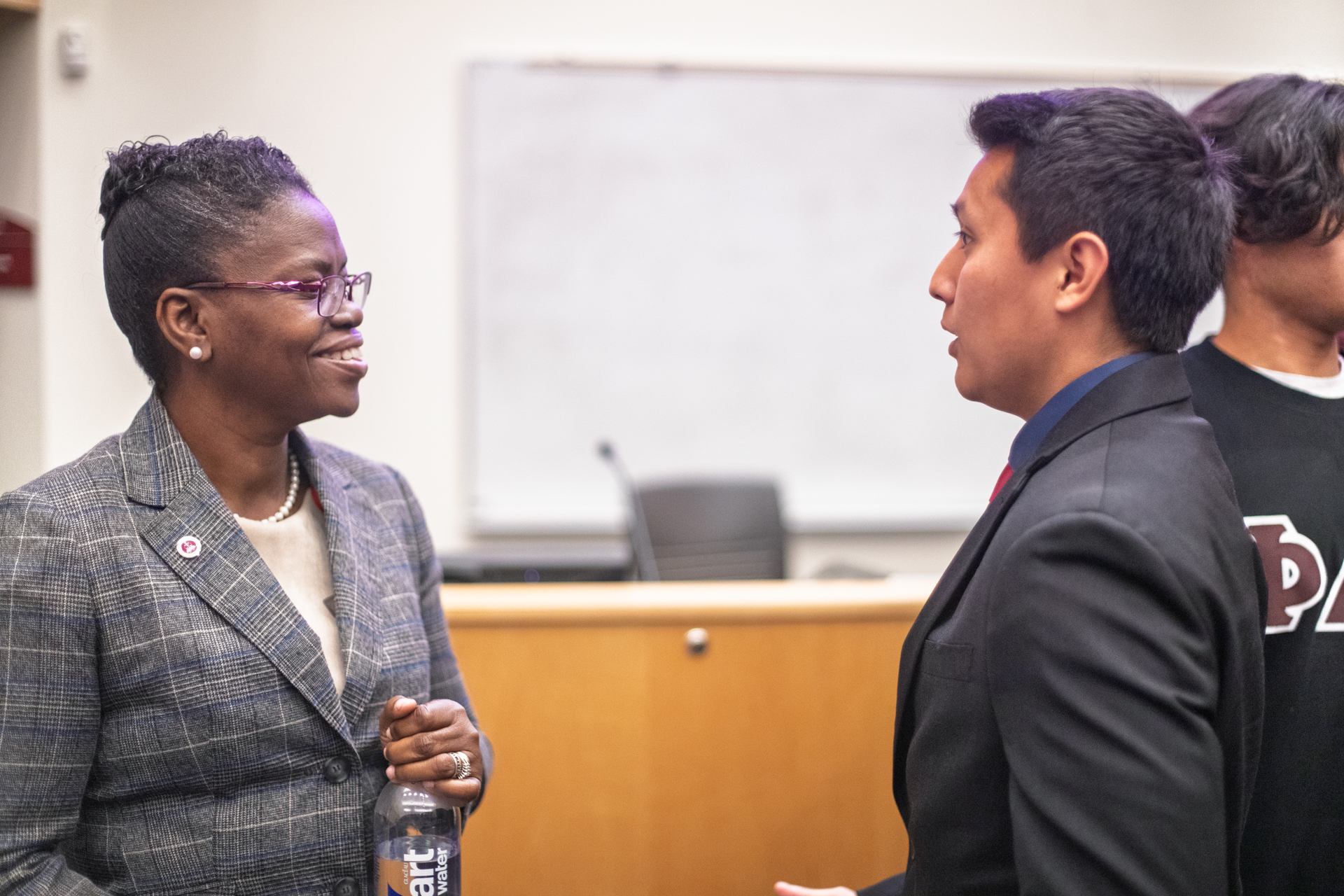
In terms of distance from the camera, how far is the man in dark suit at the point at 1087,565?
0.77 metres

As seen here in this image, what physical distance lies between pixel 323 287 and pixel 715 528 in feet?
6.79

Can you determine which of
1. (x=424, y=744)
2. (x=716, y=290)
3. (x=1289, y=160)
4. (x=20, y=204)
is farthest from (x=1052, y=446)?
(x=20, y=204)

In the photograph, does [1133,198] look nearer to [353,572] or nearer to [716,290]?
[353,572]

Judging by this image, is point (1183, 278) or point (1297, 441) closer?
point (1183, 278)

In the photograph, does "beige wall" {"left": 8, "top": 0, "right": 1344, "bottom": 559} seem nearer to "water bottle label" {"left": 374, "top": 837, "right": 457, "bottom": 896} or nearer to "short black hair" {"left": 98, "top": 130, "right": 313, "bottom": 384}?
"short black hair" {"left": 98, "top": 130, "right": 313, "bottom": 384}

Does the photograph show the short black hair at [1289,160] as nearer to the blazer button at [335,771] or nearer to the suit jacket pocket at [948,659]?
the suit jacket pocket at [948,659]

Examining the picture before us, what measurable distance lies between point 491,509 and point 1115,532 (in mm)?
3206

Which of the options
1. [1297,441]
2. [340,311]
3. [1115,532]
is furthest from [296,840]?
[1297,441]

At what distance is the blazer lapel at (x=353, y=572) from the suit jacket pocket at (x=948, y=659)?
61 cm

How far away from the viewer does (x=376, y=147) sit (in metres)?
3.68

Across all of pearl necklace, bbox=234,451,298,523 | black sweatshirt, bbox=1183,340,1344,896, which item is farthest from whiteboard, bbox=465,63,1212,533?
black sweatshirt, bbox=1183,340,1344,896

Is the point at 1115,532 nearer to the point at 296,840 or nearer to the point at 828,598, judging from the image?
the point at 296,840

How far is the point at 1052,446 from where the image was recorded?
3.08 feet

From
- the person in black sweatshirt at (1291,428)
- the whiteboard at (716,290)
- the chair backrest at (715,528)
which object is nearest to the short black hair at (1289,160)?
the person in black sweatshirt at (1291,428)
